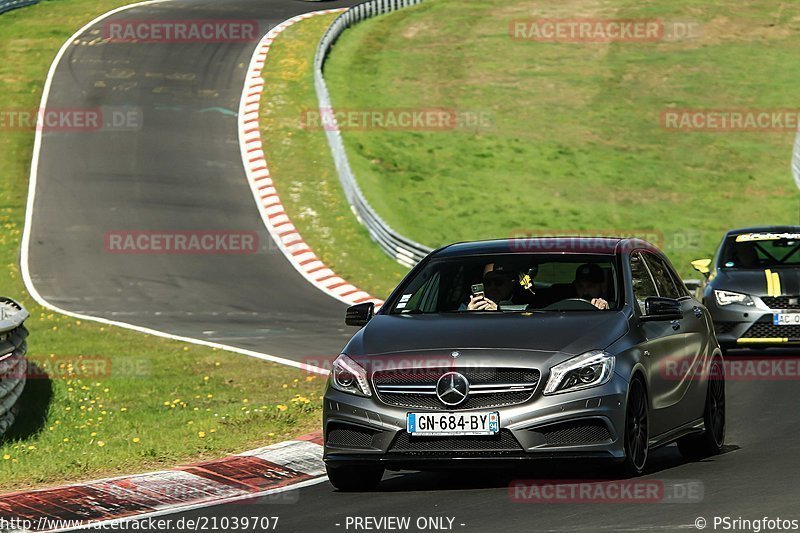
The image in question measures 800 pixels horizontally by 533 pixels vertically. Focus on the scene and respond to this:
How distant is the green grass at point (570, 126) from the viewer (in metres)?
36.9

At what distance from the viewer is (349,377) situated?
962 cm

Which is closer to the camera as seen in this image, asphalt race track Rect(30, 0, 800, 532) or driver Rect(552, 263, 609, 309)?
asphalt race track Rect(30, 0, 800, 532)

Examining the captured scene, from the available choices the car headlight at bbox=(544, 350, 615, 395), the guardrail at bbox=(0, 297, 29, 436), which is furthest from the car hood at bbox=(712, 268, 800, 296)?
the car headlight at bbox=(544, 350, 615, 395)

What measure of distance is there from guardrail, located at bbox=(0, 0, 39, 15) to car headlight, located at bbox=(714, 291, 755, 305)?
136ft

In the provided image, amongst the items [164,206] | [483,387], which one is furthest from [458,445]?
[164,206]

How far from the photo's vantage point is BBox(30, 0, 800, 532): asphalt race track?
8.95 meters

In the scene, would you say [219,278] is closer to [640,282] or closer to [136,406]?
[136,406]

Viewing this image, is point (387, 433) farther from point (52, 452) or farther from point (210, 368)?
point (210, 368)

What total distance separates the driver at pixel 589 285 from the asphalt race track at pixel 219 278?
1.18 meters

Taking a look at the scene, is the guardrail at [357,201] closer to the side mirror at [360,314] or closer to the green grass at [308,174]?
Answer: the green grass at [308,174]

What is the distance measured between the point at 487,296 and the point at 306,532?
271cm

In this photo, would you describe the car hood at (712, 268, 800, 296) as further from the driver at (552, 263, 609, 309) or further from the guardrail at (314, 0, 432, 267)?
the guardrail at (314, 0, 432, 267)

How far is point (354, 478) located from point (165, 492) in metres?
1.33

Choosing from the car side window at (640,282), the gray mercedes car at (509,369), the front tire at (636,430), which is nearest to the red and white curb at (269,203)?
the car side window at (640,282)
